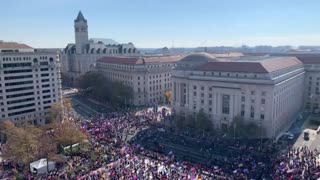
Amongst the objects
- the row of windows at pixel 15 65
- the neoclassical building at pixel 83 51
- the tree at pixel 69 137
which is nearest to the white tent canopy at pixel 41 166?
the tree at pixel 69 137

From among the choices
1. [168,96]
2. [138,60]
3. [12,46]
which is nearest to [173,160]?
[12,46]

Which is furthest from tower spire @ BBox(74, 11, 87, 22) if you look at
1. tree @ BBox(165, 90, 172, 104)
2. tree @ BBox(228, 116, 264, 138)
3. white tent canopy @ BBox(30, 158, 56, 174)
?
white tent canopy @ BBox(30, 158, 56, 174)

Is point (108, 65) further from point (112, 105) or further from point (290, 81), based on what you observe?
point (290, 81)

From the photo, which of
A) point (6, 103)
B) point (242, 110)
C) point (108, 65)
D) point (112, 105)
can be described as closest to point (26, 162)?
point (6, 103)

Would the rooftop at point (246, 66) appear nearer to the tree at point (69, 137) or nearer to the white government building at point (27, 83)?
the tree at point (69, 137)

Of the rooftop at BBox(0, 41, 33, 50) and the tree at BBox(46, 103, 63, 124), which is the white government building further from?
the tree at BBox(46, 103, 63, 124)

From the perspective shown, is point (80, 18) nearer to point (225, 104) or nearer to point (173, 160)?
point (225, 104)
